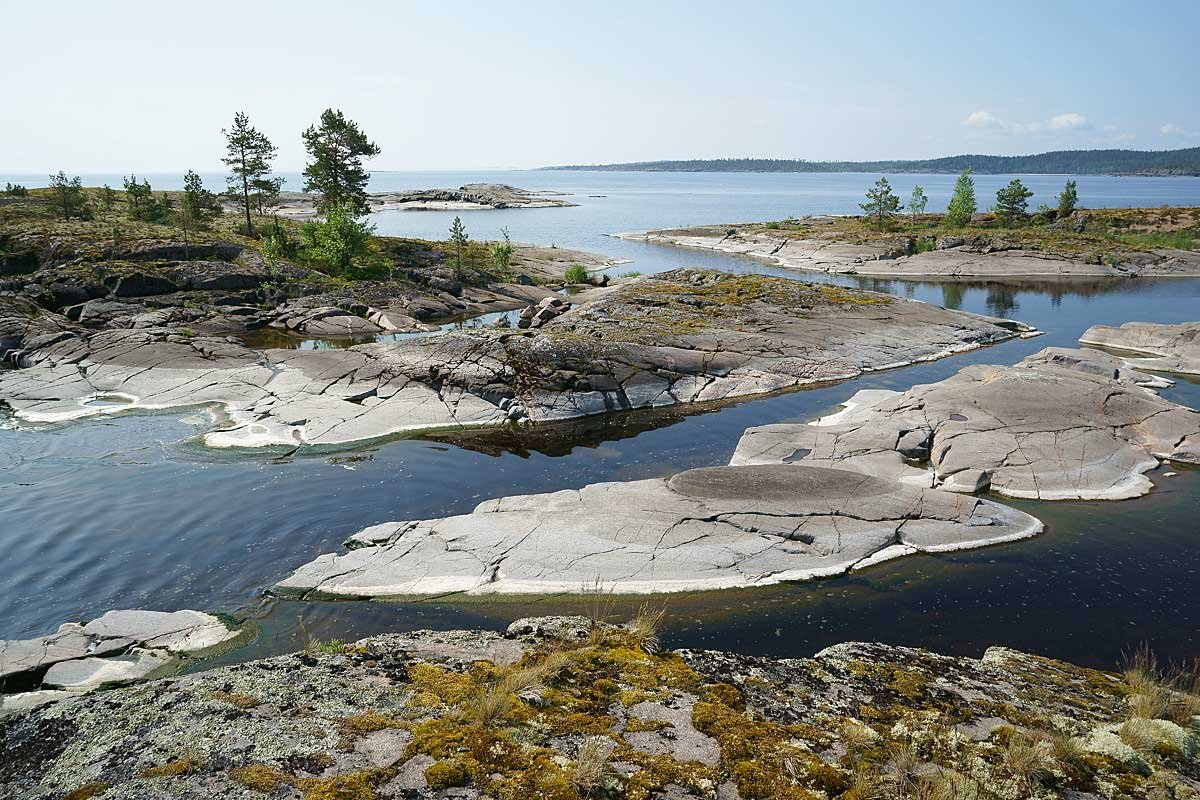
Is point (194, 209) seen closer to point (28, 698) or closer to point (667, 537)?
point (28, 698)

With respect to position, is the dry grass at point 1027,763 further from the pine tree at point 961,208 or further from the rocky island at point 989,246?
the pine tree at point 961,208

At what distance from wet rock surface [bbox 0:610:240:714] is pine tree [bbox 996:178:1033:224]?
12764 cm

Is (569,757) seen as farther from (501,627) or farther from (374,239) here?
(374,239)

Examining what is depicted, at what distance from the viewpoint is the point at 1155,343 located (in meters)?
43.3

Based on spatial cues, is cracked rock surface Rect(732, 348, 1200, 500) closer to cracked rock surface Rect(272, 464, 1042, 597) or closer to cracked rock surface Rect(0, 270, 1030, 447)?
cracked rock surface Rect(272, 464, 1042, 597)

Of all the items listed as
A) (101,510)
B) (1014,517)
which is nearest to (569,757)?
(1014,517)

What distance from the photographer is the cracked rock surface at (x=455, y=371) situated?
33.3 meters

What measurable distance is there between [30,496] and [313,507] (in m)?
10.9

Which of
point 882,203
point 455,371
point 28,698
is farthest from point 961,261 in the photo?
point 28,698

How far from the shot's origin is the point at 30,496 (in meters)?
25.1

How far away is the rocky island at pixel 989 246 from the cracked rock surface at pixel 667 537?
69371mm

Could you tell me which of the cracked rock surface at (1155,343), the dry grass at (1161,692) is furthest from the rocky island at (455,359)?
the dry grass at (1161,692)

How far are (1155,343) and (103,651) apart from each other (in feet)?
182

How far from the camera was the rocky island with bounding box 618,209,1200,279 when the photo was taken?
8162 centimetres
